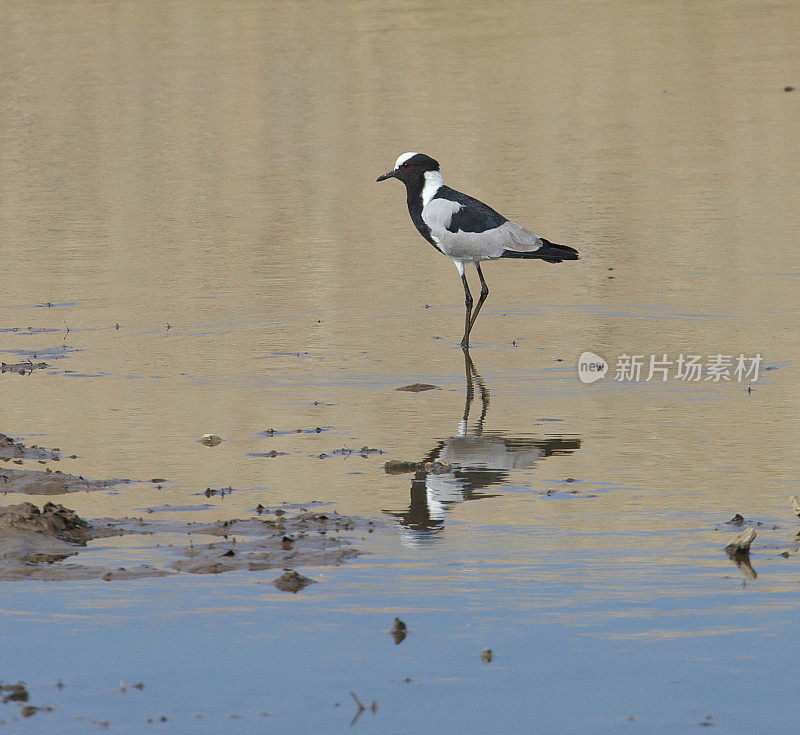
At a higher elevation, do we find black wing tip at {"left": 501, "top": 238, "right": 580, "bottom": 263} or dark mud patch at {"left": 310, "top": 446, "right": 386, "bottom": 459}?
black wing tip at {"left": 501, "top": 238, "right": 580, "bottom": 263}

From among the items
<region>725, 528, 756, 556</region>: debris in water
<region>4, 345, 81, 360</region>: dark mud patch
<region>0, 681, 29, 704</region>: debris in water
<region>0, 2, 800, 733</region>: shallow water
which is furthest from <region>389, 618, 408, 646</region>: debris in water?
<region>4, 345, 81, 360</region>: dark mud patch

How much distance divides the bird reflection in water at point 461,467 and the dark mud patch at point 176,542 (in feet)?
1.00

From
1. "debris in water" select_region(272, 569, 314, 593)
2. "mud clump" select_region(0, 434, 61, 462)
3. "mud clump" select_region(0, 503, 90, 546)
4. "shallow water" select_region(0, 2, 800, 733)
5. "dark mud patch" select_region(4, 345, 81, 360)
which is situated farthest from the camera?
"dark mud patch" select_region(4, 345, 81, 360)

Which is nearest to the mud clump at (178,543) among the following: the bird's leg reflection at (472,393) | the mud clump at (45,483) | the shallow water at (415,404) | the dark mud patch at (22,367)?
the shallow water at (415,404)

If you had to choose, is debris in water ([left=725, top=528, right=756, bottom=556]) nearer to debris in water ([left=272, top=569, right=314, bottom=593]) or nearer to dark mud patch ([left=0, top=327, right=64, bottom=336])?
debris in water ([left=272, top=569, right=314, bottom=593])

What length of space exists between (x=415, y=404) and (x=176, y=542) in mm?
3241

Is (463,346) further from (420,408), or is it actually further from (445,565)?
(445,565)

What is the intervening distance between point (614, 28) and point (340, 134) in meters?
17.6

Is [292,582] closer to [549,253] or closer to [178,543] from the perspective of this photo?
[178,543]

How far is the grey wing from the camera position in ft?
40.8

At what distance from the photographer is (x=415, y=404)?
997 cm

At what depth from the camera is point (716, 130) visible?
24016 mm

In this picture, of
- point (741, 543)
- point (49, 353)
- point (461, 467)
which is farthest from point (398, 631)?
point (49, 353)

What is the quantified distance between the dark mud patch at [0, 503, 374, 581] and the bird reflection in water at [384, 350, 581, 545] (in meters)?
0.31
